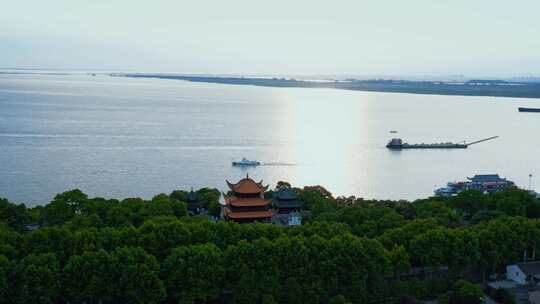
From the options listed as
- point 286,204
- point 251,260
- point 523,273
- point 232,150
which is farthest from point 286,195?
point 232,150

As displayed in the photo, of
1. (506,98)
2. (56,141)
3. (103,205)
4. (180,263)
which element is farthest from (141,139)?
(506,98)

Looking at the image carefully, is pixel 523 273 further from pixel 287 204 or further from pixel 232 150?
pixel 232 150

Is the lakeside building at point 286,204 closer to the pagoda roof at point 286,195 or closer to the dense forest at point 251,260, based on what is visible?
the pagoda roof at point 286,195

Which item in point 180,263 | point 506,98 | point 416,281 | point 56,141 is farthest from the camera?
point 506,98

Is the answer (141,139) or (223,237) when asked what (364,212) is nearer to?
(223,237)

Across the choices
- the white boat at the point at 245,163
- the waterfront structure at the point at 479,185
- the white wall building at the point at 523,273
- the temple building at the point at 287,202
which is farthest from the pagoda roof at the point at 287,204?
the white boat at the point at 245,163

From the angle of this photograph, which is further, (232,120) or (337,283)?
(232,120)
